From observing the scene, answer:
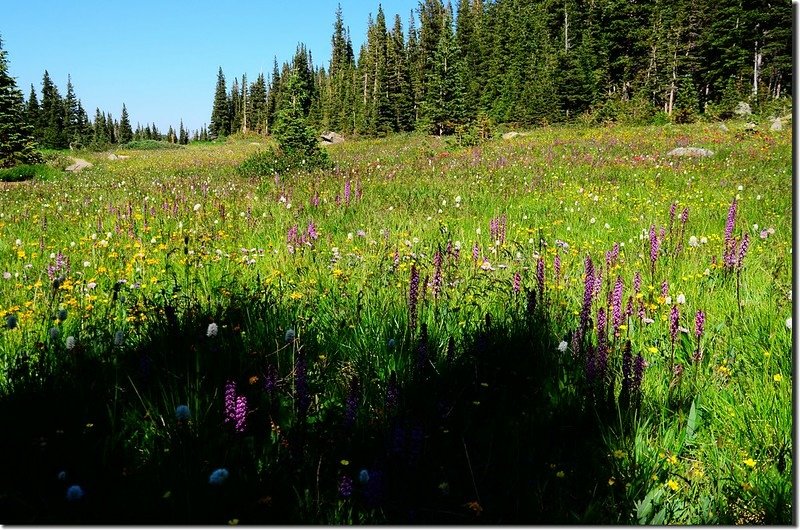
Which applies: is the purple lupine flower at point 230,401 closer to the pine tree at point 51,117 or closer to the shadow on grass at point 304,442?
the shadow on grass at point 304,442

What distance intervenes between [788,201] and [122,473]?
887cm

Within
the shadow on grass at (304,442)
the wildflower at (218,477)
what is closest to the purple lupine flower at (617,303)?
the shadow on grass at (304,442)

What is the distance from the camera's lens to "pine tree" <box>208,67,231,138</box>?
376 feet

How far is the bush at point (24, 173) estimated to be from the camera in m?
18.7

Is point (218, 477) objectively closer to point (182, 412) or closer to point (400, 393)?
point (182, 412)

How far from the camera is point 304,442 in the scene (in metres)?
1.97

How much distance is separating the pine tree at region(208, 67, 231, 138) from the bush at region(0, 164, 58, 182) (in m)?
101

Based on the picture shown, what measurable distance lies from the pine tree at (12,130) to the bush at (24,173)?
23.8 ft

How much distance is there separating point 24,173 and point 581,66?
50632 mm

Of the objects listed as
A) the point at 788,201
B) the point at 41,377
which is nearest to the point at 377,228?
the point at 41,377

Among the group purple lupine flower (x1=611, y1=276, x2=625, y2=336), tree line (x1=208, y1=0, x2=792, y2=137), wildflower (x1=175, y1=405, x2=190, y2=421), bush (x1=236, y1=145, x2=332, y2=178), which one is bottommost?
wildflower (x1=175, y1=405, x2=190, y2=421)

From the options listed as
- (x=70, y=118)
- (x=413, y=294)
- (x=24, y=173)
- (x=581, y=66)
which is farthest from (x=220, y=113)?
(x=413, y=294)

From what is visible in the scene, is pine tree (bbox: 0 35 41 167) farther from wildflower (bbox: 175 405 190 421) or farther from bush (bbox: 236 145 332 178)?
wildflower (bbox: 175 405 190 421)

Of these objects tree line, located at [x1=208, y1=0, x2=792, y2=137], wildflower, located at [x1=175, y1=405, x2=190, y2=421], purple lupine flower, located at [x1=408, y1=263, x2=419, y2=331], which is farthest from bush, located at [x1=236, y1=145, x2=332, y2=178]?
tree line, located at [x1=208, y1=0, x2=792, y2=137]
